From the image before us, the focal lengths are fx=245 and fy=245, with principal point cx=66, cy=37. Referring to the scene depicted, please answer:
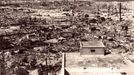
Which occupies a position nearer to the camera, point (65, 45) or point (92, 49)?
point (92, 49)

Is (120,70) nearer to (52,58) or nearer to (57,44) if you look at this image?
(52,58)

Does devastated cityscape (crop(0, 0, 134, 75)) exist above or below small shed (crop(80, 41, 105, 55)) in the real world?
below

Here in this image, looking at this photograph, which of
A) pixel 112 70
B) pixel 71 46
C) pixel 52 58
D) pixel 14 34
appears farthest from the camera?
pixel 14 34

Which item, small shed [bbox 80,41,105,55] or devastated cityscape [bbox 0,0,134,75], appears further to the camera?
small shed [bbox 80,41,105,55]

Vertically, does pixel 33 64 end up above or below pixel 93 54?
below

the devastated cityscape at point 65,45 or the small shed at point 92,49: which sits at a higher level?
the small shed at point 92,49

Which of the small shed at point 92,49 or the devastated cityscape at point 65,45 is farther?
the small shed at point 92,49

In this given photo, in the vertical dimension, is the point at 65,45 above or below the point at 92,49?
below

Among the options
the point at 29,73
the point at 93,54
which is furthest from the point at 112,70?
the point at 29,73
